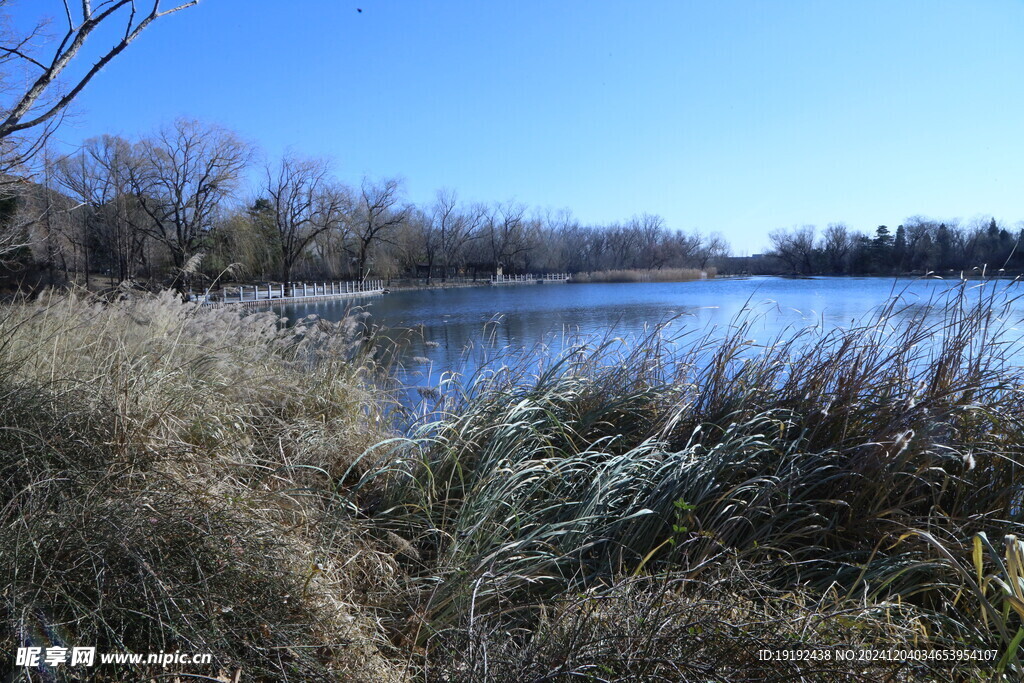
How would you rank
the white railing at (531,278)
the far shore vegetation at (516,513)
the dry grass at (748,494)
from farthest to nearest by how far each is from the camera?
the white railing at (531,278)
the dry grass at (748,494)
the far shore vegetation at (516,513)

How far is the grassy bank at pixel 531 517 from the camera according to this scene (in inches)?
61.5

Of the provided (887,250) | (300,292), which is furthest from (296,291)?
(887,250)

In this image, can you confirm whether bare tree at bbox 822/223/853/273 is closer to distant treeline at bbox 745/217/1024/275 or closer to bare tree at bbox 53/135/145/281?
distant treeline at bbox 745/217/1024/275

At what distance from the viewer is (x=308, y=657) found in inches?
62.4

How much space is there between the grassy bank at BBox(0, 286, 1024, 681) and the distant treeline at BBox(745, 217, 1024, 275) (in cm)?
216

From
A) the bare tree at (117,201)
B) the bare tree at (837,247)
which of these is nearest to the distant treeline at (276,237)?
the bare tree at (117,201)

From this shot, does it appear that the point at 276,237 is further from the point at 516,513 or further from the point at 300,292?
the point at 516,513

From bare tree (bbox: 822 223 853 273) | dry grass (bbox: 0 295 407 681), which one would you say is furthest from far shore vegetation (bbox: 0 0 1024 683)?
bare tree (bbox: 822 223 853 273)

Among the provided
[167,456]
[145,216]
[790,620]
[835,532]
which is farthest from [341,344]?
[145,216]

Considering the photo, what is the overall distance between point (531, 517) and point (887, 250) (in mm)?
38750

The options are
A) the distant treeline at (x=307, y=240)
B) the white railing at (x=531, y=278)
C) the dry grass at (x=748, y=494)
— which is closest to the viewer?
the dry grass at (x=748, y=494)

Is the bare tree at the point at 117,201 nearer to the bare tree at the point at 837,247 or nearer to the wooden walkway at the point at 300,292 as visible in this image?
the wooden walkway at the point at 300,292

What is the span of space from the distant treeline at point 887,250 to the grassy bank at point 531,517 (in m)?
2.16

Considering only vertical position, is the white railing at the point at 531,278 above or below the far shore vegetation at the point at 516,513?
above
